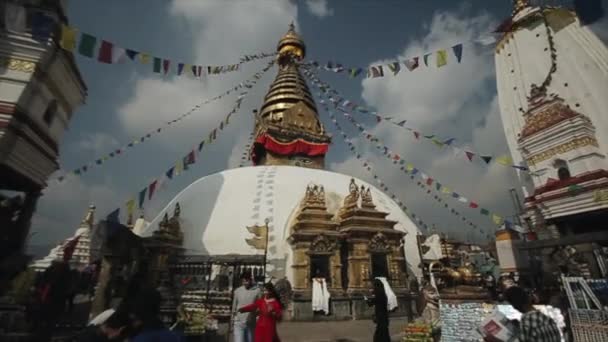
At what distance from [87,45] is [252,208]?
8280 millimetres

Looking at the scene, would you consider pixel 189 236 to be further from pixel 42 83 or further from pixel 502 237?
pixel 502 237

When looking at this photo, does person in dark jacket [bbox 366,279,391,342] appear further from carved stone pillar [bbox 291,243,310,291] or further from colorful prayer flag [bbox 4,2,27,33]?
Result: colorful prayer flag [bbox 4,2,27,33]

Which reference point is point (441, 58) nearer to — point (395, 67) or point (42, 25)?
point (395, 67)

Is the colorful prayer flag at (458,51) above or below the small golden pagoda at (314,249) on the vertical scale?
above

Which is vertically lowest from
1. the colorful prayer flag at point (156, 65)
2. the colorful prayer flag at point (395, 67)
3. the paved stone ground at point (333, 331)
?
the paved stone ground at point (333, 331)

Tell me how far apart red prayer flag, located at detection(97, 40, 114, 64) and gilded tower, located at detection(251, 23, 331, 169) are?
12.3 m

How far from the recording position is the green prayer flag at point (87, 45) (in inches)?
224

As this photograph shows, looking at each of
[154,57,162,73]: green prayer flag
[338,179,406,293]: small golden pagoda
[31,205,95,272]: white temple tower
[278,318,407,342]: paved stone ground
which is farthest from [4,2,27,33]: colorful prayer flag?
[31,205,95,272]: white temple tower

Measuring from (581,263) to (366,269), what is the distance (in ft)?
22.4

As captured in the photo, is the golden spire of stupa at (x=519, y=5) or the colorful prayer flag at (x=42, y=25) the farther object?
the golden spire of stupa at (x=519, y=5)

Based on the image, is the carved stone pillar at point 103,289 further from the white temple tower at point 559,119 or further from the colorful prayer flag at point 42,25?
the white temple tower at point 559,119

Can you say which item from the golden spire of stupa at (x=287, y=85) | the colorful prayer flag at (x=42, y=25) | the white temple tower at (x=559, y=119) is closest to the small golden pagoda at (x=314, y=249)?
the white temple tower at (x=559, y=119)

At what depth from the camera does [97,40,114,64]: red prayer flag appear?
246 inches

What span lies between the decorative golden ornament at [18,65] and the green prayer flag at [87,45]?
0.80m
